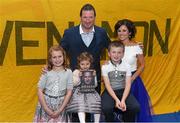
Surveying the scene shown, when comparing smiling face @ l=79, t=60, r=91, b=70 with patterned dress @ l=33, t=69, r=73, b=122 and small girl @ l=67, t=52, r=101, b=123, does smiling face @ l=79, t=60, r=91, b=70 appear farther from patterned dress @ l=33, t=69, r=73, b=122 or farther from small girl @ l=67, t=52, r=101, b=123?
patterned dress @ l=33, t=69, r=73, b=122

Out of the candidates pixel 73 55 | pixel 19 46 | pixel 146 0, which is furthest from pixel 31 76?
pixel 146 0

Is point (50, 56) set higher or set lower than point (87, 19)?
lower

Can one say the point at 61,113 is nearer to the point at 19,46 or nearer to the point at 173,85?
the point at 19,46

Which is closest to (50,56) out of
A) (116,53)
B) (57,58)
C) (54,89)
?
(57,58)

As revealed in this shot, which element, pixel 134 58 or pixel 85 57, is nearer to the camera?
pixel 85 57

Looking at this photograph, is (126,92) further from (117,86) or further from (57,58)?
(57,58)

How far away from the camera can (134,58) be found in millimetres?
3836

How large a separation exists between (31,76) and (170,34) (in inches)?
64.9

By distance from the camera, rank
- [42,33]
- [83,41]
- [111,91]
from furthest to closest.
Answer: [42,33] < [83,41] < [111,91]

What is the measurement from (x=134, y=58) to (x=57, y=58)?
0.80 meters

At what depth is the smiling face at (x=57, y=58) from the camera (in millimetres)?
3400

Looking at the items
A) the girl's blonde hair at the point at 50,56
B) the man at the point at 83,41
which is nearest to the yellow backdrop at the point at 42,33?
the man at the point at 83,41

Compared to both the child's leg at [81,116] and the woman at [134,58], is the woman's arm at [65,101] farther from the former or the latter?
the woman at [134,58]

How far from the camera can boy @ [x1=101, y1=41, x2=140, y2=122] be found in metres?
3.45
